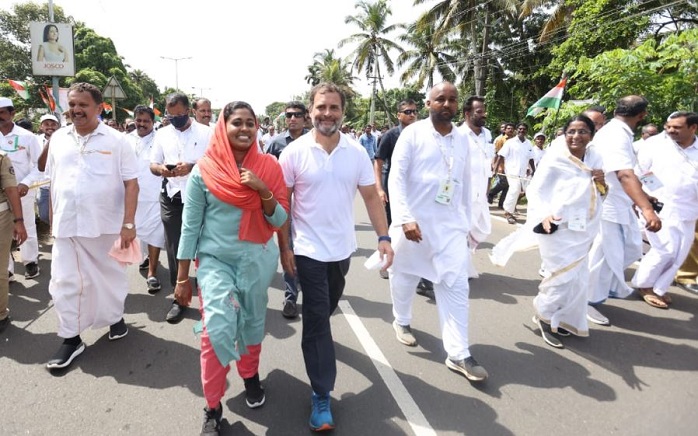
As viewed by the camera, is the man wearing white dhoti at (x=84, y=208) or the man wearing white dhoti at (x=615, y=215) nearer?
the man wearing white dhoti at (x=84, y=208)

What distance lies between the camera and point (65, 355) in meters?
3.24

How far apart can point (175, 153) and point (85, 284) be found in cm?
152

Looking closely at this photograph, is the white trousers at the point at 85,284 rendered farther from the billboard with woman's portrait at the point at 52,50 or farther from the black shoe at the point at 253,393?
the billboard with woman's portrait at the point at 52,50

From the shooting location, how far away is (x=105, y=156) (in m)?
3.38

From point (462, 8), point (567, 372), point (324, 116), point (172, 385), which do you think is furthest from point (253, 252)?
point (462, 8)

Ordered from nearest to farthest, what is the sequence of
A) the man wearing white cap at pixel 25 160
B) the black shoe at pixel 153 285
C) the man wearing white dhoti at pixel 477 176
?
1. the man wearing white dhoti at pixel 477 176
2. the black shoe at pixel 153 285
3. the man wearing white cap at pixel 25 160

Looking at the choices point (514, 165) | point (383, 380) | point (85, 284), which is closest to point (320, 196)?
point (383, 380)

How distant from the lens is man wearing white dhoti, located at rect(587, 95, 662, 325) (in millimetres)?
4047

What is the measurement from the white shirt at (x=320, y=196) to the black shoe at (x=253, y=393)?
0.89 meters

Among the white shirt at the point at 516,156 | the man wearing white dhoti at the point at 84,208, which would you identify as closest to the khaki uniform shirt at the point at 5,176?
the man wearing white dhoti at the point at 84,208

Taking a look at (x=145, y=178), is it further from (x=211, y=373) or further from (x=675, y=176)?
(x=675, y=176)

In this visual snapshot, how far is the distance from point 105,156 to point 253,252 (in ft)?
5.69

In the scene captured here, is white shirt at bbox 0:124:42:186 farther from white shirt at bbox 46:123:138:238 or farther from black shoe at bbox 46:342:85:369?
black shoe at bbox 46:342:85:369

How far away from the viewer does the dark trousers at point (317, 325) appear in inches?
102
